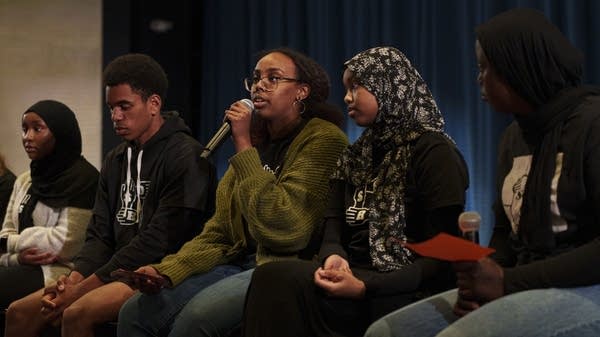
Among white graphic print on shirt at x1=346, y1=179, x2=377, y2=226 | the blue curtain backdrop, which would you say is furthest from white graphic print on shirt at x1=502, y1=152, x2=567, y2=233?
the blue curtain backdrop

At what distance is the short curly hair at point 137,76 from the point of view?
3.42m

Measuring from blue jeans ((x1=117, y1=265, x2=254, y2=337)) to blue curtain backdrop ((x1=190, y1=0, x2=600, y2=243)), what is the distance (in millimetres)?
1836

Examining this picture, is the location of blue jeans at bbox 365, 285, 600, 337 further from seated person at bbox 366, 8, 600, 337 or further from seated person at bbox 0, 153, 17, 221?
seated person at bbox 0, 153, 17, 221

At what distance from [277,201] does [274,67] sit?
0.56 m

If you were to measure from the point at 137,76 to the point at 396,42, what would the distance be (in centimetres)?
180

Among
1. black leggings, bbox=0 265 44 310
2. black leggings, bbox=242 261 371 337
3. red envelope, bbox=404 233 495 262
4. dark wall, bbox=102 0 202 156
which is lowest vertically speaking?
black leggings, bbox=0 265 44 310

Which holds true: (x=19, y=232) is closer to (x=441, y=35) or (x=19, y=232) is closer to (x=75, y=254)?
(x=75, y=254)

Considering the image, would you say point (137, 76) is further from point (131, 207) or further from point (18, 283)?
point (18, 283)

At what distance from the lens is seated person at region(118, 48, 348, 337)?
2779mm

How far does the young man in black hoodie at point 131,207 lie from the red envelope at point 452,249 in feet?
5.20

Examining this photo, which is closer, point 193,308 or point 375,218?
point 375,218

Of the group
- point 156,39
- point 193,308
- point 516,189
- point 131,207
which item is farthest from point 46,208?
point 516,189

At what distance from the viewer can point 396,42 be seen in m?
4.77

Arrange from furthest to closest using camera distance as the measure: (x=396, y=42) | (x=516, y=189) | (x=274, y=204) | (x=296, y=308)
Result: (x=396, y=42), (x=274, y=204), (x=296, y=308), (x=516, y=189)
